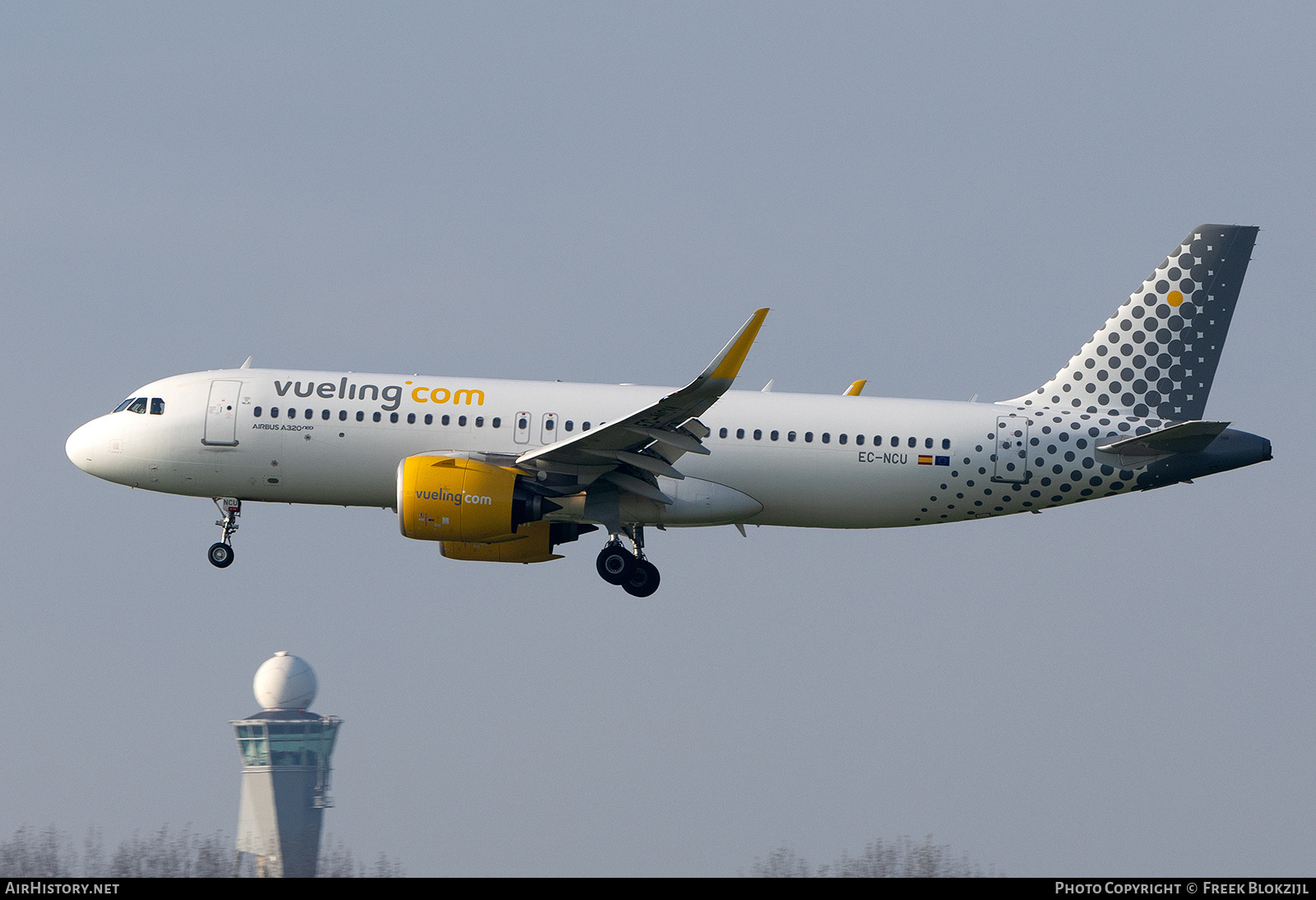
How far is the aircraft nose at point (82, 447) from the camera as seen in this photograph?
120 feet

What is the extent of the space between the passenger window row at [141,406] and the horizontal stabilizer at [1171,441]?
22.3 m

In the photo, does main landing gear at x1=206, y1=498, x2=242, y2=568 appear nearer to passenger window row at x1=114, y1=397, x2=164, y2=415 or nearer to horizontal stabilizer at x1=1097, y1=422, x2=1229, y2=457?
passenger window row at x1=114, y1=397, x2=164, y2=415

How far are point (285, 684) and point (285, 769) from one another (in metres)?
9.75

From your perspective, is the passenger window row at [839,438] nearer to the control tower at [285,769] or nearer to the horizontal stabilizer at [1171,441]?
the horizontal stabilizer at [1171,441]

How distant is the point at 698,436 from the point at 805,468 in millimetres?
3794

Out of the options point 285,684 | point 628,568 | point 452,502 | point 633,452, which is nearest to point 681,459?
point 633,452

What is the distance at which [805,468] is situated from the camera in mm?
34531

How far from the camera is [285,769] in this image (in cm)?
10275

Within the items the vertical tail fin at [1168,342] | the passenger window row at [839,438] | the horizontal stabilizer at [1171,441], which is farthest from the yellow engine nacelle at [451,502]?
the horizontal stabilizer at [1171,441]

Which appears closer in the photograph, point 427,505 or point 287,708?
point 427,505
